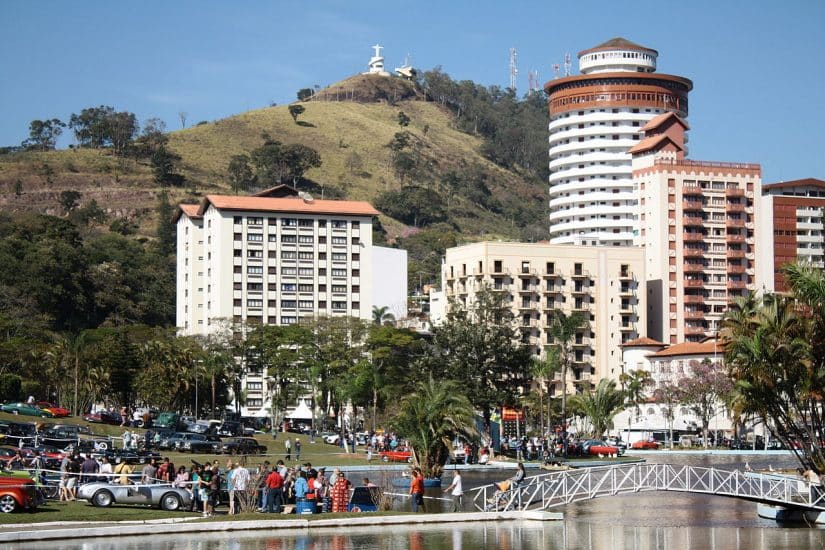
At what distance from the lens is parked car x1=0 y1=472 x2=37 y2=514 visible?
4253 centimetres

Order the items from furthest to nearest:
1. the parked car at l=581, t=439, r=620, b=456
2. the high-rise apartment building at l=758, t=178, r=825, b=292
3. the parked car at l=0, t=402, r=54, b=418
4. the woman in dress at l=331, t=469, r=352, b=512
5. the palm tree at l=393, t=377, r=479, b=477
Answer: the high-rise apartment building at l=758, t=178, r=825, b=292 < the parked car at l=581, t=439, r=620, b=456 < the parked car at l=0, t=402, r=54, b=418 < the palm tree at l=393, t=377, r=479, b=477 < the woman in dress at l=331, t=469, r=352, b=512

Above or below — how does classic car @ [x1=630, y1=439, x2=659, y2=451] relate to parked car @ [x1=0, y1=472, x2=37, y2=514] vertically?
below

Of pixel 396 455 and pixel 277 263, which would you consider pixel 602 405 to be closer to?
pixel 396 455

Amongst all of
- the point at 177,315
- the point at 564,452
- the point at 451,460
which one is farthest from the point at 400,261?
the point at 451,460

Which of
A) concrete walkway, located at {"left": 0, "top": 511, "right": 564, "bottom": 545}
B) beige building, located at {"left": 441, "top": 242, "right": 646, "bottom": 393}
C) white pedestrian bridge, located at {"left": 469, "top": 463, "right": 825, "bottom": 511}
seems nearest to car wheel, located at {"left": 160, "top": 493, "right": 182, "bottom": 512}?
concrete walkway, located at {"left": 0, "top": 511, "right": 564, "bottom": 545}

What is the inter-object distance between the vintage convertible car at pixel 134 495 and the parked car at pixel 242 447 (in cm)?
3810

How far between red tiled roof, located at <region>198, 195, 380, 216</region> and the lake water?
116 meters

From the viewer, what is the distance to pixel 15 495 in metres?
42.5

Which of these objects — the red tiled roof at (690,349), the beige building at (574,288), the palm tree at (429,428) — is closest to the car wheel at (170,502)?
the palm tree at (429,428)

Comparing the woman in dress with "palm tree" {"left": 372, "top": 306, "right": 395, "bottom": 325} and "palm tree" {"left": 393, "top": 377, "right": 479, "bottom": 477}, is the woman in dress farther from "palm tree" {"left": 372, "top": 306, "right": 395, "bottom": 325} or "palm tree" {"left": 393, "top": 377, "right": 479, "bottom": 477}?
"palm tree" {"left": 372, "top": 306, "right": 395, "bottom": 325}

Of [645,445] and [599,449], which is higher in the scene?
[599,449]

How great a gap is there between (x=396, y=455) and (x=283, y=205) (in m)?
84.1

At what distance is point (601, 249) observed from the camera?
539 ft

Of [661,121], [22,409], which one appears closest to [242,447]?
[22,409]
